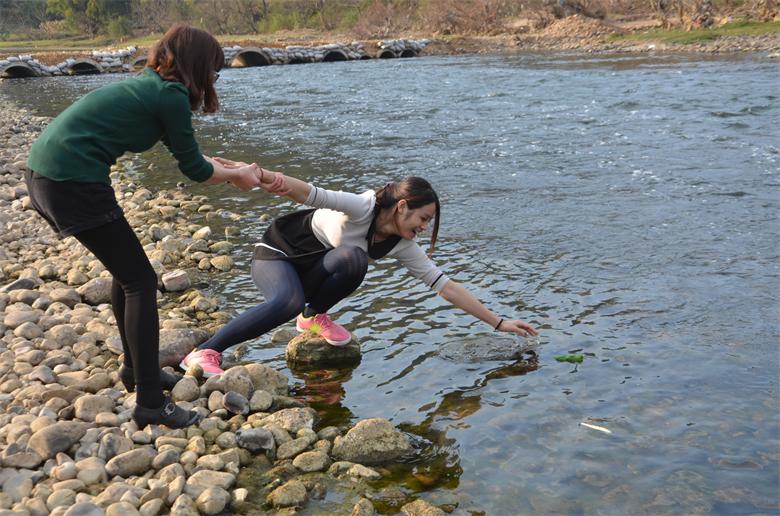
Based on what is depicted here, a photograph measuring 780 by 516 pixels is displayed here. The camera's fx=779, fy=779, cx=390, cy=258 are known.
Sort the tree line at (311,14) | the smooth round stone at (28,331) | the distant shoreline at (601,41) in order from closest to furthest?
the smooth round stone at (28,331) → the distant shoreline at (601,41) → the tree line at (311,14)

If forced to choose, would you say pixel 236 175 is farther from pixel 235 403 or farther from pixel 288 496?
pixel 288 496

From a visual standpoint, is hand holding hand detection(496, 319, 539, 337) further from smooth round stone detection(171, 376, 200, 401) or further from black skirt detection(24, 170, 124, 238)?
black skirt detection(24, 170, 124, 238)

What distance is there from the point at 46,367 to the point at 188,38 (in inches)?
84.6

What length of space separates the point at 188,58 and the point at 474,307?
88.3 inches

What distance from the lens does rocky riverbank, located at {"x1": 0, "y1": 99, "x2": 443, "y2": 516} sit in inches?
131

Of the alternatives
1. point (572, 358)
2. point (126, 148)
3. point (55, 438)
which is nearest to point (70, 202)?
point (126, 148)

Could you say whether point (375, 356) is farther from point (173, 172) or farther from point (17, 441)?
point (173, 172)

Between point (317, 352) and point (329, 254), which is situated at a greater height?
point (329, 254)

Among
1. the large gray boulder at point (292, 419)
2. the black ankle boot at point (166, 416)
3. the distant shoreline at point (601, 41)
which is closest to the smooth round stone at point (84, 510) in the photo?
the black ankle boot at point (166, 416)

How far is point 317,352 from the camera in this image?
4.91m

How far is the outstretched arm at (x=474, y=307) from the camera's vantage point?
4.71 metres

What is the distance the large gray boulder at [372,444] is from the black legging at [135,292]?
0.93m

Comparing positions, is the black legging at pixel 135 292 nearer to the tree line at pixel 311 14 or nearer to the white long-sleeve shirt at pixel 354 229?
the white long-sleeve shirt at pixel 354 229

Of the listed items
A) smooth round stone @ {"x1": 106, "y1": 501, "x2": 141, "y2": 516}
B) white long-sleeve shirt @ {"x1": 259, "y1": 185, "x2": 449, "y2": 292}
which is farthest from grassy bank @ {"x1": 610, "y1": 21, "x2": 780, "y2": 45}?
smooth round stone @ {"x1": 106, "y1": 501, "x2": 141, "y2": 516}
